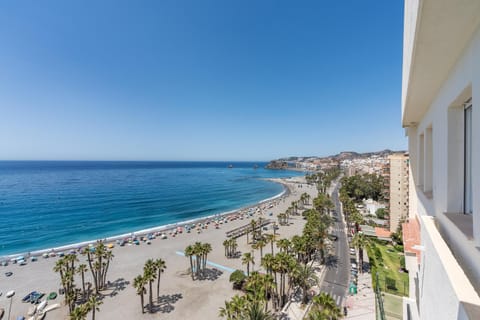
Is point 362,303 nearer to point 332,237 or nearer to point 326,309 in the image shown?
point 326,309

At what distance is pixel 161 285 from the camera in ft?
75.8

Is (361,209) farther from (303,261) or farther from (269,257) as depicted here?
(269,257)

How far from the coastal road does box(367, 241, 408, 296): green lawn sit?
294 centimetres

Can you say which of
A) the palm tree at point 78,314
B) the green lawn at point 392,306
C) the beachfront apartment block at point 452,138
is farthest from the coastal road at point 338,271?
the beachfront apartment block at point 452,138

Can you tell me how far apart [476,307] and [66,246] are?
4692cm

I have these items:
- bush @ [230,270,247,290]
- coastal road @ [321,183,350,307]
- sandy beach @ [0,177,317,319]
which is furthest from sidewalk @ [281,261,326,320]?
sandy beach @ [0,177,317,319]

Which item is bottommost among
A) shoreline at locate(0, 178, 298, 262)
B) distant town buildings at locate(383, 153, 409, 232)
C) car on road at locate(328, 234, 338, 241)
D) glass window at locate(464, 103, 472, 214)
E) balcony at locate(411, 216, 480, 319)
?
shoreline at locate(0, 178, 298, 262)

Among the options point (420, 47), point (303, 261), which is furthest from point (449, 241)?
Answer: point (303, 261)

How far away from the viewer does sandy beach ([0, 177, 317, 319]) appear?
62.8 ft

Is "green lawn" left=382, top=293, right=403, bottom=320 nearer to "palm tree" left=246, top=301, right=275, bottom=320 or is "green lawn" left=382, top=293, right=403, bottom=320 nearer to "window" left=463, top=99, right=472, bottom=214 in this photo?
"palm tree" left=246, top=301, right=275, bottom=320

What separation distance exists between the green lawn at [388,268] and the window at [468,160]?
24.8 metres

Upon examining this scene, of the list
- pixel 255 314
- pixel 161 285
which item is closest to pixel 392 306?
pixel 255 314

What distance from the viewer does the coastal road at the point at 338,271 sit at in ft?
69.4

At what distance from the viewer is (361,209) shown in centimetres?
5269
